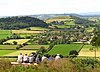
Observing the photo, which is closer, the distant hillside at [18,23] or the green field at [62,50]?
the green field at [62,50]

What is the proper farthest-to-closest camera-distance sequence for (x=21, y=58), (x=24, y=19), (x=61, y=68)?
(x=24, y=19)
(x=21, y=58)
(x=61, y=68)

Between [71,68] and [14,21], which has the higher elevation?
[71,68]

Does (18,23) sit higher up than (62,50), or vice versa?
(62,50)

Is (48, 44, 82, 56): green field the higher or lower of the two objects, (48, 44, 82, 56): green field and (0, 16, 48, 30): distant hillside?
the higher

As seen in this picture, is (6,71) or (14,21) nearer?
(6,71)

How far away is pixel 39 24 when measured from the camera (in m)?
158

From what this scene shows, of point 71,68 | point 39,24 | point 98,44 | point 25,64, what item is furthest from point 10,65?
point 39,24

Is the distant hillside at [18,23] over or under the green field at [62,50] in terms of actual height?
under

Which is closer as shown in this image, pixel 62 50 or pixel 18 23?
pixel 62 50

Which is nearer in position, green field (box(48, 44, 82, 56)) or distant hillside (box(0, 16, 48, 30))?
green field (box(48, 44, 82, 56))

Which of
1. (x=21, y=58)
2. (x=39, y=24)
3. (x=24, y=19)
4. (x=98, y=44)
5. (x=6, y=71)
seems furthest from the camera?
(x=24, y=19)

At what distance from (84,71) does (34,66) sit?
3616 mm

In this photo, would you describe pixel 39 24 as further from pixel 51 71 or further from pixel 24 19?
pixel 51 71

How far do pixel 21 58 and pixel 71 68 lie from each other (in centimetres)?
380
